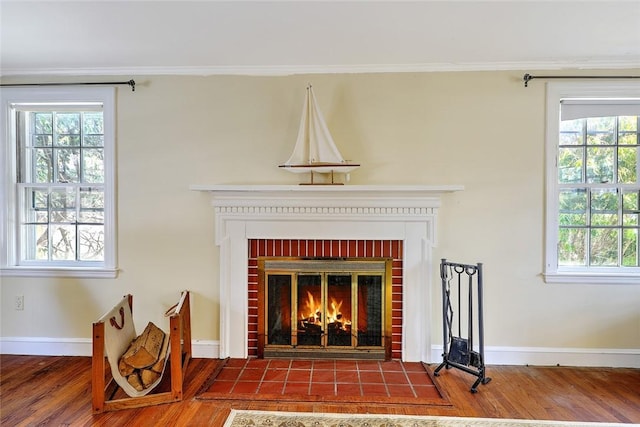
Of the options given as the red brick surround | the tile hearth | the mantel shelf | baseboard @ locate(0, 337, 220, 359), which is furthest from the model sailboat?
baseboard @ locate(0, 337, 220, 359)

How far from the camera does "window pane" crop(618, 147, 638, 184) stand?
2805 millimetres

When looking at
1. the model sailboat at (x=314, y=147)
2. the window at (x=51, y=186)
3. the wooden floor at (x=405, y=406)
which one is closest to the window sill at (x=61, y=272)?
the window at (x=51, y=186)

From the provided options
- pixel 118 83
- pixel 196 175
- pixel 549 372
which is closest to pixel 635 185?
pixel 549 372

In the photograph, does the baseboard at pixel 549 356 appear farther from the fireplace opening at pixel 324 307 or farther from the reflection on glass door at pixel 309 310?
the reflection on glass door at pixel 309 310

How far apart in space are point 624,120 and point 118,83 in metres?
3.89

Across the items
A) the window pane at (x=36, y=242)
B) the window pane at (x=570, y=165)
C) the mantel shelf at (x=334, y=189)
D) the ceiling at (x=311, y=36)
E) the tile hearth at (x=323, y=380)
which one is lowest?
the tile hearth at (x=323, y=380)

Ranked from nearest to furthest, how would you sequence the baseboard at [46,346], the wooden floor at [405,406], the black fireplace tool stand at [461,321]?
1. the wooden floor at [405,406]
2. the black fireplace tool stand at [461,321]
3. the baseboard at [46,346]

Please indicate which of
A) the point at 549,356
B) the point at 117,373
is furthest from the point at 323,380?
the point at 549,356

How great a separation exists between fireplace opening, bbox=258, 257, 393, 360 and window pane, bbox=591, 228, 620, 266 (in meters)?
1.58

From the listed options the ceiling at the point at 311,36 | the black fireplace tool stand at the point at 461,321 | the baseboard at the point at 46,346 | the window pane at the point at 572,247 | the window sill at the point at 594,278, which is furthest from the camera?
the baseboard at the point at 46,346

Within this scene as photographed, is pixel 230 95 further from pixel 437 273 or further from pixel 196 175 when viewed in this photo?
pixel 437 273

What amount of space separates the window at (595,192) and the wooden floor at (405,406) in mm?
715

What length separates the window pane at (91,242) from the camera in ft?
9.86

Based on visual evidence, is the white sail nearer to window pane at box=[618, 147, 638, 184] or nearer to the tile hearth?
the tile hearth
